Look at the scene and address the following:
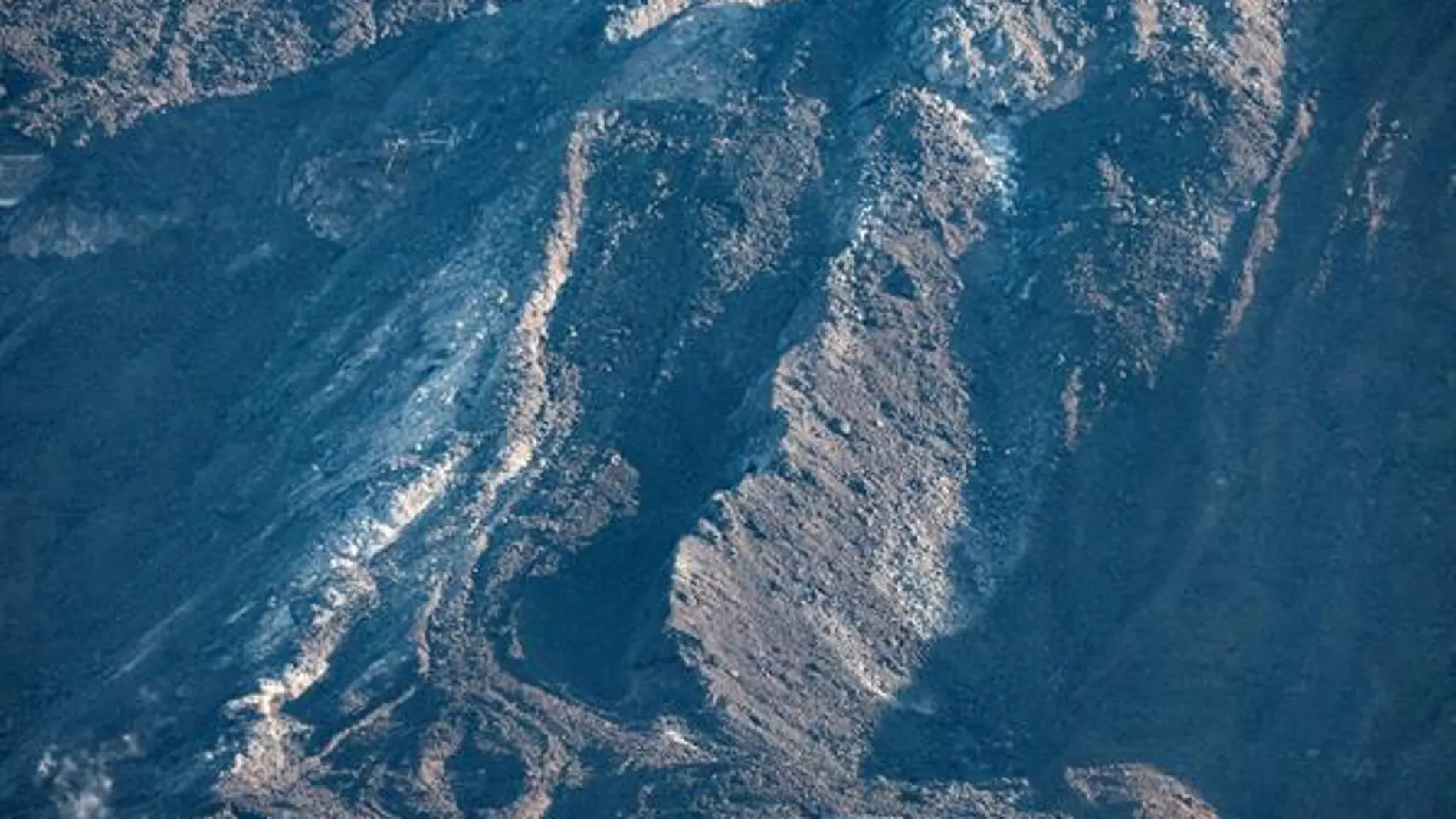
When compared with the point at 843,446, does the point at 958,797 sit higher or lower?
lower

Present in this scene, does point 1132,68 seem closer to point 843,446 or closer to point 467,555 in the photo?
point 843,446

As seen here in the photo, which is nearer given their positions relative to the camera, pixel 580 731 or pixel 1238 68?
pixel 580 731

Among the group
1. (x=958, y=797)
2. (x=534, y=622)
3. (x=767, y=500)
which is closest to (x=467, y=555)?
(x=534, y=622)

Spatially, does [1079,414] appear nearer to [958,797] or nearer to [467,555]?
[958,797]

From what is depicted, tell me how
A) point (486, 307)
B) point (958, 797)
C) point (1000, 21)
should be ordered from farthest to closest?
point (1000, 21), point (486, 307), point (958, 797)

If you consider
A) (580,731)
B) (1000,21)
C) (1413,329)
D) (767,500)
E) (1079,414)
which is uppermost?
(1000,21)

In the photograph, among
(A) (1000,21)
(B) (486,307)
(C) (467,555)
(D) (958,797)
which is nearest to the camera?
(D) (958,797)

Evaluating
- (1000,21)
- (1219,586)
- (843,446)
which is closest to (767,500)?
(843,446)
